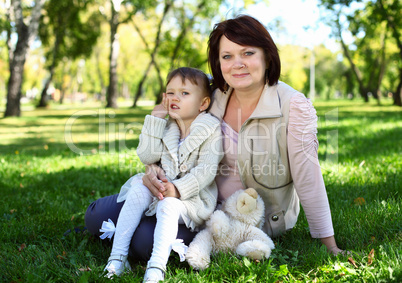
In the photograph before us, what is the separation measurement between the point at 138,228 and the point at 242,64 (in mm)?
1285

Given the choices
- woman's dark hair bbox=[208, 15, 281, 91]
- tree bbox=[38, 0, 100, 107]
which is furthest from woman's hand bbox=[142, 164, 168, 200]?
tree bbox=[38, 0, 100, 107]

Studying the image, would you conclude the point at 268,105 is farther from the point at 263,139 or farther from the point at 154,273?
the point at 154,273

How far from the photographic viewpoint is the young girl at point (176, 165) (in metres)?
2.45

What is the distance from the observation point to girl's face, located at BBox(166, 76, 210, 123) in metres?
2.82

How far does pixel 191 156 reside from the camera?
277 cm

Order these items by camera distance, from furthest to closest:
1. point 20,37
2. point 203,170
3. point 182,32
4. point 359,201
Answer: point 182,32, point 20,37, point 359,201, point 203,170

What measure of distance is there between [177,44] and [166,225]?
24308 millimetres

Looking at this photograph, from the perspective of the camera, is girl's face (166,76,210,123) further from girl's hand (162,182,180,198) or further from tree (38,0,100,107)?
tree (38,0,100,107)

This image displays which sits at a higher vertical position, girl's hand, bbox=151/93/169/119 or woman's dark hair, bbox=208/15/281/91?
woman's dark hair, bbox=208/15/281/91

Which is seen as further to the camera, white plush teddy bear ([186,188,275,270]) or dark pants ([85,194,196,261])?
dark pants ([85,194,196,261])

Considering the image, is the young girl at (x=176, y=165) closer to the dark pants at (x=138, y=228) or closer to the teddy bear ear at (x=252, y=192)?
the dark pants at (x=138, y=228)

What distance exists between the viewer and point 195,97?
287 centimetres

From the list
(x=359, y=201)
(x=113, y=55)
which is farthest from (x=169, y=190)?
(x=113, y=55)

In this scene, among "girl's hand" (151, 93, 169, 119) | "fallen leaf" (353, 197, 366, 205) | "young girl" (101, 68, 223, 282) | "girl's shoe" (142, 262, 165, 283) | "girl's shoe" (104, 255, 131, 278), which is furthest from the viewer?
"fallen leaf" (353, 197, 366, 205)
